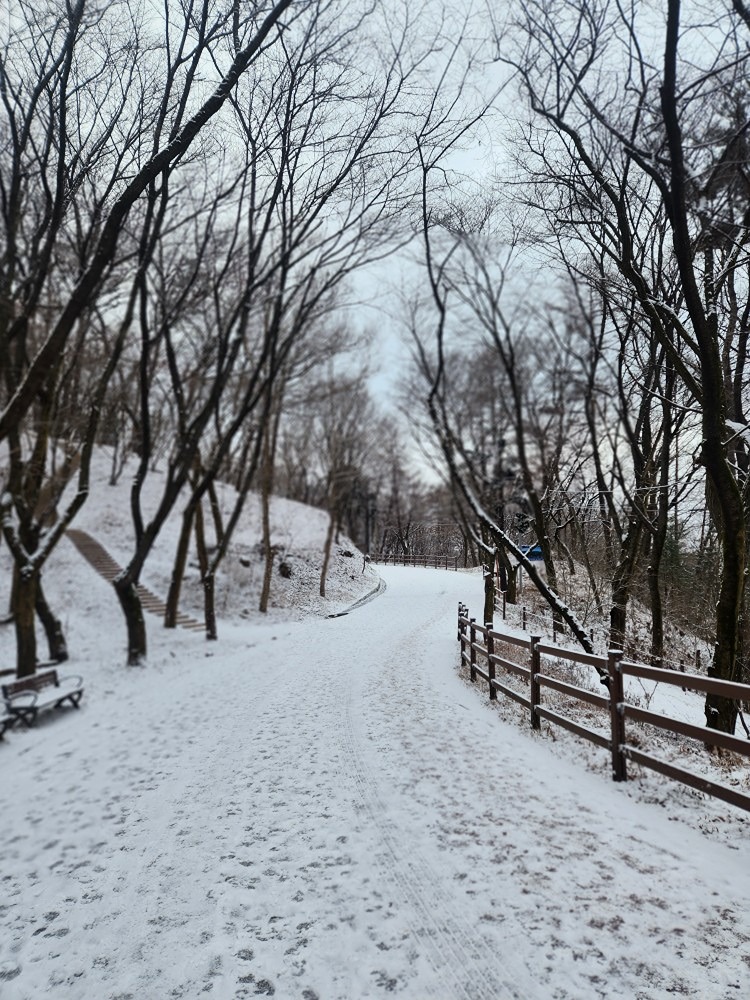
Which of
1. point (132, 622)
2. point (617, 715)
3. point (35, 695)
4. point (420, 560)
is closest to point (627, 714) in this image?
point (617, 715)

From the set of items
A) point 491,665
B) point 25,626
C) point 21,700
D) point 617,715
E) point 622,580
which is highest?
point 622,580

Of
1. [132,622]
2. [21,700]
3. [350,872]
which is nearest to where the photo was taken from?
[350,872]

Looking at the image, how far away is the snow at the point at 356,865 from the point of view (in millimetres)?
2648

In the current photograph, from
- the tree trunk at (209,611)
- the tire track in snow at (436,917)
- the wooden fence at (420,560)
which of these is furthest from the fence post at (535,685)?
the wooden fence at (420,560)

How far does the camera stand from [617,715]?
4.86 m

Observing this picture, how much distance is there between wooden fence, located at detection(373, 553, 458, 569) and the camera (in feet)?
125

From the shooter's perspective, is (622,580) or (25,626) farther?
(622,580)

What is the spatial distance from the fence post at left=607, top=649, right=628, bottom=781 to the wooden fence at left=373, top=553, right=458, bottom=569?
32.2m

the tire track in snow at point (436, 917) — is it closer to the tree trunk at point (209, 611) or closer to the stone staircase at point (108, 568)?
the tree trunk at point (209, 611)

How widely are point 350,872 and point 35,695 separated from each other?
248 inches

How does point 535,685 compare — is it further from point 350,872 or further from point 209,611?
point 209,611

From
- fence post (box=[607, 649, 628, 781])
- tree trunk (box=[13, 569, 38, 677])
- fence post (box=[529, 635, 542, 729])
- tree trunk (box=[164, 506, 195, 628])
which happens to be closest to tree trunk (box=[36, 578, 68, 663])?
tree trunk (box=[13, 569, 38, 677])

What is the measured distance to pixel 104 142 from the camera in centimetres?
732

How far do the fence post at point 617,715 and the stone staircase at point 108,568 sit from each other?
43.4 ft
